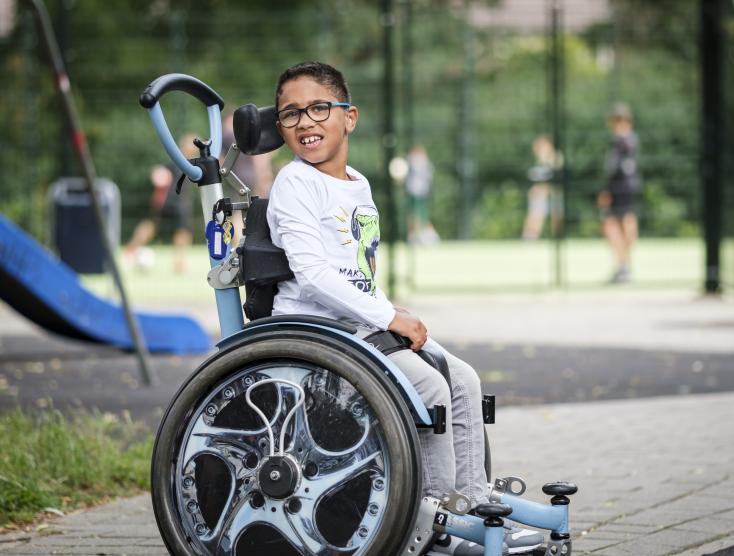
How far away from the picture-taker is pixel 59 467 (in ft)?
16.6

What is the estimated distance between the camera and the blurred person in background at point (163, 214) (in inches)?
672

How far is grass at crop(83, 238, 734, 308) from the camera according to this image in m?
14.6

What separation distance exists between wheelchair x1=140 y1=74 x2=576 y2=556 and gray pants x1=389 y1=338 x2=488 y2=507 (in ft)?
0.22

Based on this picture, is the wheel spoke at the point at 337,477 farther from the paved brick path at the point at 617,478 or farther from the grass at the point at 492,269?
the grass at the point at 492,269

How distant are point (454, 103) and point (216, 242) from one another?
19.1 m

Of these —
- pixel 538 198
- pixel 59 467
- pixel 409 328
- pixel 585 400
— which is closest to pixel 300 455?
pixel 409 328

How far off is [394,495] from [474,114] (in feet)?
63.7

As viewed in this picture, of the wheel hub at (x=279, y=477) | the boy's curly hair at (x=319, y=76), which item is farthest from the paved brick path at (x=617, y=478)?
the boy's curly hair at (x=319, y=76)

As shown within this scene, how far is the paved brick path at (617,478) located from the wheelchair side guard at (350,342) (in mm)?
925

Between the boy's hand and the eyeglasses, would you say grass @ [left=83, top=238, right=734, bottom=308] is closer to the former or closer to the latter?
the eyeglasses

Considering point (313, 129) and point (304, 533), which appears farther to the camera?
point (313, 129)

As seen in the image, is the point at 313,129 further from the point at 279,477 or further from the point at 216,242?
the point at 279,477

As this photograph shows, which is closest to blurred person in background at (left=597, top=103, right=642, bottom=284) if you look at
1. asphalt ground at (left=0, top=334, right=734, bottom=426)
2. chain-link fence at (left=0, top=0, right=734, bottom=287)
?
chain-link fence at (left=0, top=0, right=734, bottom=287)

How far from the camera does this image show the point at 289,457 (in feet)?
11.3
